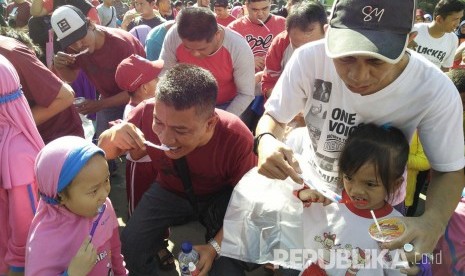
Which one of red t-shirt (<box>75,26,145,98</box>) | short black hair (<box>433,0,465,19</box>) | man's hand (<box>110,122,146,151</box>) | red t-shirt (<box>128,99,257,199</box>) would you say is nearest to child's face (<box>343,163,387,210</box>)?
red t-shirt (<box>128,99,257,199</box>)

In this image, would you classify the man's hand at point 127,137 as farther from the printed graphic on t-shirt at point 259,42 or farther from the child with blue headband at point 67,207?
the printed graphic on t-shirt at point 259,42

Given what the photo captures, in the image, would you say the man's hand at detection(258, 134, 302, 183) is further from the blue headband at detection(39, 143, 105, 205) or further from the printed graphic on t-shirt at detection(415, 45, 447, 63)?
the printed graphic on t-shirt at detection(415, 45, 447, 63)

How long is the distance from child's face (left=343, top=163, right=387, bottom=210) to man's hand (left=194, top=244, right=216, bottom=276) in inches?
30.8

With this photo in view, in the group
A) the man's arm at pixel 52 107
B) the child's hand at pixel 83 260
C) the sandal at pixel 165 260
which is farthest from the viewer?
the sandal at pixel 165 260

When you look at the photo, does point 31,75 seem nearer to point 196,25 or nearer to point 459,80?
point 196,25

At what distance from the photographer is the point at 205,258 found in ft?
6.61

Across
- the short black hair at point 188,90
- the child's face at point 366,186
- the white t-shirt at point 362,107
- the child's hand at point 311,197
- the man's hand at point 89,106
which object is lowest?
the man's hand at point 89,106

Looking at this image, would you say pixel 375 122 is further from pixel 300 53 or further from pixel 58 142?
pixel 58 142

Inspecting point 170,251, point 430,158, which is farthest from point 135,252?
point 430,158

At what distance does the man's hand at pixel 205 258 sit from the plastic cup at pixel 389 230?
2.87 feet

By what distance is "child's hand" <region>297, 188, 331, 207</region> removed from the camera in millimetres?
1731

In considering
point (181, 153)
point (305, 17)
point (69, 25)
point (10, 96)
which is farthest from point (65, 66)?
point (305, 17)

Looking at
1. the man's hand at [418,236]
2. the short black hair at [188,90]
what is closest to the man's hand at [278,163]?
the man's hand at [418,236]

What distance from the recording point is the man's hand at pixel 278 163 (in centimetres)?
147
